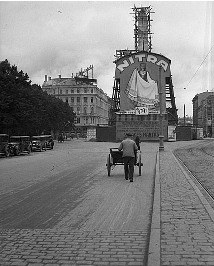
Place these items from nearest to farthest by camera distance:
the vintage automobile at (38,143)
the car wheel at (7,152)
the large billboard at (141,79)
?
the car wheel at (7,152) → the vintage automobile at (38,143) → the large billboard at (141,79)

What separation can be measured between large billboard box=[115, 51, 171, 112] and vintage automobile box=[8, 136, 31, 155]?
4429 cm

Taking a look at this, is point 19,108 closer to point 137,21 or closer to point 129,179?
point 129,179

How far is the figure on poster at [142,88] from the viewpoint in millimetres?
78250

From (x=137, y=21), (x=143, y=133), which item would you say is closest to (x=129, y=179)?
(x=143, y=133)

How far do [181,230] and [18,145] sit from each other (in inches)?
1127

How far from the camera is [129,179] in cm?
1398

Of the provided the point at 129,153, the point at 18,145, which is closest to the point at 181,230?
the point at 129,153

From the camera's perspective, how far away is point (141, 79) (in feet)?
261

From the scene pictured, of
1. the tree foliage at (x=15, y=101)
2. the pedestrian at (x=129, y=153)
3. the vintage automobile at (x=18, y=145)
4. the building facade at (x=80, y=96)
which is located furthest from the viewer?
the building facade at (x=80, y=96)

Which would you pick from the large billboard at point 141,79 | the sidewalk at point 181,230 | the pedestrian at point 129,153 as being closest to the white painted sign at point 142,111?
the large billboard at point 141,79

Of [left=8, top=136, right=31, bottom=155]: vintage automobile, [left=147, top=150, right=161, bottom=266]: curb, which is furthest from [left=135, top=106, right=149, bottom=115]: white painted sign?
[left=147, top=150, right=161, bottom=266]: curb

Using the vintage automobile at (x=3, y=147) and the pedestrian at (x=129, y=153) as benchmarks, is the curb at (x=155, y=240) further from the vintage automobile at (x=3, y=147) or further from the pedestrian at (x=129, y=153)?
the vintage automobile at (x=3, y=147)

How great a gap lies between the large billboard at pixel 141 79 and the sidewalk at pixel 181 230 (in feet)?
224

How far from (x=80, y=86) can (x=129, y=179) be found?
417 ft
